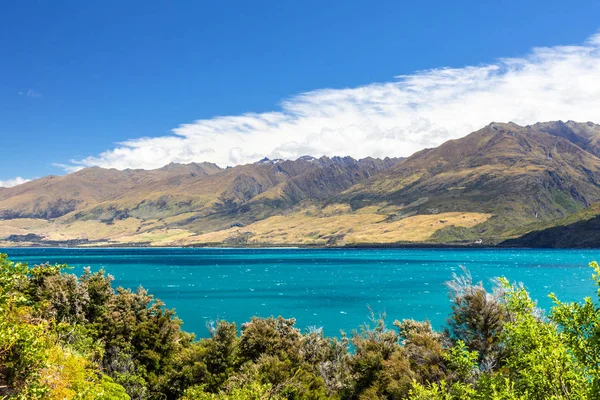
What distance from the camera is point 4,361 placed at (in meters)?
19.9

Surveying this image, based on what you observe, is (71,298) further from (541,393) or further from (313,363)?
(541,393)

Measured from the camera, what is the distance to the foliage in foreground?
1986 centimetres

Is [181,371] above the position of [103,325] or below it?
below

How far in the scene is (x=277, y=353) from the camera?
4503cm

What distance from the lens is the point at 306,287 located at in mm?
190250

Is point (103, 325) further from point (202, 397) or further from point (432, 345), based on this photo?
point (432, 345)

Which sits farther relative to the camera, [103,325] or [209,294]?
[209,294]

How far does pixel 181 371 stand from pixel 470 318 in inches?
1031

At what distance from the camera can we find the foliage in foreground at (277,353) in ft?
65.2

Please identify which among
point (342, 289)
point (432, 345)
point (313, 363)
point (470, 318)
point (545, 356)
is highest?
point (545, 356)

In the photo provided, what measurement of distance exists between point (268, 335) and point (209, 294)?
416ft

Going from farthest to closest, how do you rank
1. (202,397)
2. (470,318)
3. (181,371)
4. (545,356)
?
1. (181,371)
2. (470,318)
3. (202,397)
4. (545,356)

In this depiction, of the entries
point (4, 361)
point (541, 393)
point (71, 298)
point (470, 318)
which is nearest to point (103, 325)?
point (71, 298)

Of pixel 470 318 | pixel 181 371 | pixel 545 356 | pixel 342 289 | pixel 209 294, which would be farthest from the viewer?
pixel 342 289
